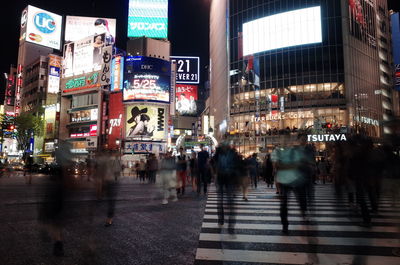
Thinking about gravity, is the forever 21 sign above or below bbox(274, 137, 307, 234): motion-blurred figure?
above

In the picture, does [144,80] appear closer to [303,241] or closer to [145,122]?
[145,122]

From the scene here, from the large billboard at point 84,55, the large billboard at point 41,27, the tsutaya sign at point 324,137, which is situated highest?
the large billboard at point 41,27

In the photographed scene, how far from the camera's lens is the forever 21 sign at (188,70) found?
76.1 meters

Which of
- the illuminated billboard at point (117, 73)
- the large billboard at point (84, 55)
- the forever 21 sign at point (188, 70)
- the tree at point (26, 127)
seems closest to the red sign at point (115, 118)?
the illuminated billboard at point (117, 73)

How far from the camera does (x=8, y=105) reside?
9656 centimetres

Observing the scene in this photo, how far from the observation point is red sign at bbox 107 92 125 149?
174 feet

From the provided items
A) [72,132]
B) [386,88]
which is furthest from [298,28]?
[72,132]

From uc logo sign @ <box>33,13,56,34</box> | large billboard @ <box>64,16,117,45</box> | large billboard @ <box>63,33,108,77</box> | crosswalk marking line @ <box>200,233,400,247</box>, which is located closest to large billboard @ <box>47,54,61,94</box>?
large billboard @ <box>64,16,117,45</box>

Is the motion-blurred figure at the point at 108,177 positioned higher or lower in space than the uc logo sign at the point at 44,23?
lower

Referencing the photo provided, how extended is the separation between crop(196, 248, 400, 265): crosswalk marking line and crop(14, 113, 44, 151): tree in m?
65.0

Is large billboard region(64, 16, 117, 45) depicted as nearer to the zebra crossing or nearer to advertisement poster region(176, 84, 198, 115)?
advertisement poster region(176, 84, 198, 115)

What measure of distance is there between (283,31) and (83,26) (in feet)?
151

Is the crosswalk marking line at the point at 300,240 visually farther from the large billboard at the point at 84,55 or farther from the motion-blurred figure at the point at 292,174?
the large billboard at the point at 84,55

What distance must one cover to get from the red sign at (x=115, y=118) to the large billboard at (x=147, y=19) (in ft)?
49.1
